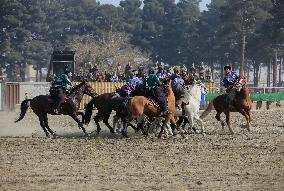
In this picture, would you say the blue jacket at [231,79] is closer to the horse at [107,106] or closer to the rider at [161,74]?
the rider at [161,74]

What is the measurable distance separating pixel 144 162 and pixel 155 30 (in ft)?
284

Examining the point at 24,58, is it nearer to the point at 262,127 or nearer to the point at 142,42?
the point at 142,42

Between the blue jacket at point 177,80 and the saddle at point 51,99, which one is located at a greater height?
the blue jacket at point 177,80

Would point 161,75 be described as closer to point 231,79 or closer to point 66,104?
point 231,79

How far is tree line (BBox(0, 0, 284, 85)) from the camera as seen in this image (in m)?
82.6

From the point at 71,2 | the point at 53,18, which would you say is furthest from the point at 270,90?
the point at 71,2

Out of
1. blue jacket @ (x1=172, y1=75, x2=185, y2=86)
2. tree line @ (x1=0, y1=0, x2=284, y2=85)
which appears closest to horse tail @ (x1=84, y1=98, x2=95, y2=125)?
blue jacket @ (x1=172, y1=75, x2=185, y2=86)

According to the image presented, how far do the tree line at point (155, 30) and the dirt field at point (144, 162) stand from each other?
181 ft

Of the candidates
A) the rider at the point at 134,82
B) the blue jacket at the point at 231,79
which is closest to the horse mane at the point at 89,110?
the rider at the point at 134,82

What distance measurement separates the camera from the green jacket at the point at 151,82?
2233cm

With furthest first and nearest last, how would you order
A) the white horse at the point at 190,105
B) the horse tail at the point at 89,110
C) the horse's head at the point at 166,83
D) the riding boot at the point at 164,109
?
the horse tail at the point at 89,110 → the white horse at the point at 190,105 → the horse's head at the point at 166,83 → the riding boot at the point at 164,109

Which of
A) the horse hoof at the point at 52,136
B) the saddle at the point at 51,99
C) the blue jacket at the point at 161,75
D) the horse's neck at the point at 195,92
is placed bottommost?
the horse hoof at the point at 52,136

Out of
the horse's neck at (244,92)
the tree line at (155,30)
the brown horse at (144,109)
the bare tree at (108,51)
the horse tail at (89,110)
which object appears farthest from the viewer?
the bare tree at (108,51)

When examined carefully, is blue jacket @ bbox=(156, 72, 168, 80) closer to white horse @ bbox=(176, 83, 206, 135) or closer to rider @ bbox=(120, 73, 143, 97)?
rider @ bbox=(120, 73, 143, 97)
